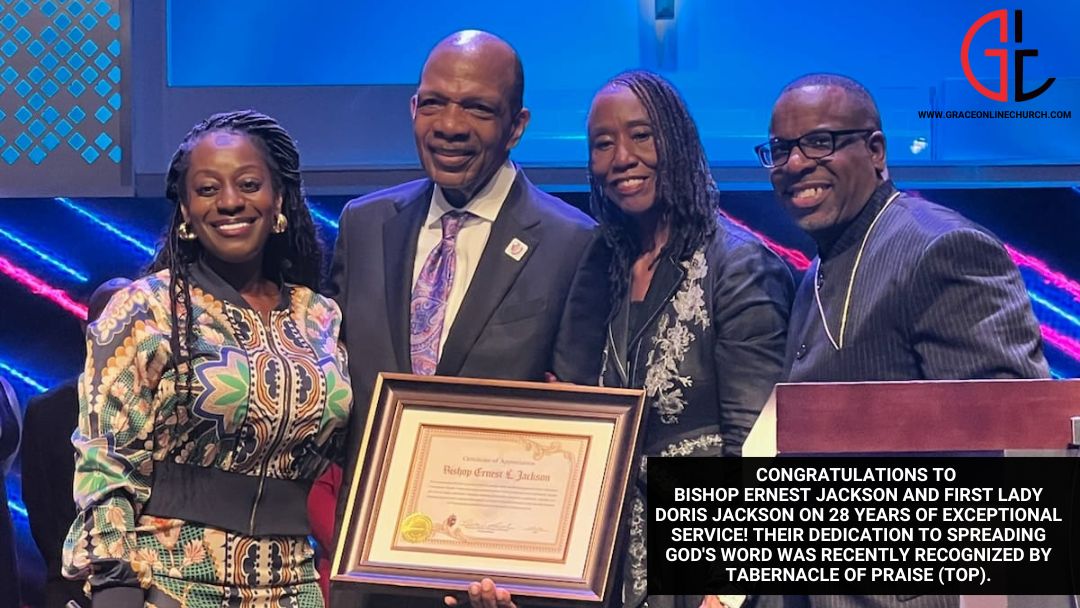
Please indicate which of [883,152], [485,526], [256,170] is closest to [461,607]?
[485,526]

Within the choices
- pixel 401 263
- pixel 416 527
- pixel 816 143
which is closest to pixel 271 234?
pixel 401 263

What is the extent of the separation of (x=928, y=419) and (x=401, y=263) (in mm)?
1585

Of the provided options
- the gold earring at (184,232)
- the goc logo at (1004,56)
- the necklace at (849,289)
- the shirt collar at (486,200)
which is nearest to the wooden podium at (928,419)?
the necklace at (849,289)

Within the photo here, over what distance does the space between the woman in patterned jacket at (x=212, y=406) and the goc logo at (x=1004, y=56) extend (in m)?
2.00

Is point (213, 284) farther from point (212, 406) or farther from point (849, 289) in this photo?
point (849, 289)

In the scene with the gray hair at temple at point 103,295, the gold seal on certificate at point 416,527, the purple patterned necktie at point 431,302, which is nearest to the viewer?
the gold seal on certificate at point 416,527

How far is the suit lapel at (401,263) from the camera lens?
125 inches

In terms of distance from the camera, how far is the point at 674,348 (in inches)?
119

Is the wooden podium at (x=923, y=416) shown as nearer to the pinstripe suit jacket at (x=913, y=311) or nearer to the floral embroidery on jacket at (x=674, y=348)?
the pinstripe suit jacket at (x=913, y=311)

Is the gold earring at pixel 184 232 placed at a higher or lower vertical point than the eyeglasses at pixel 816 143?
lower

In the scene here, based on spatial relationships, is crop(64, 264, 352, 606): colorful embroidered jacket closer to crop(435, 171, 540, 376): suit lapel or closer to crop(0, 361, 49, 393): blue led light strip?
crop(435, 171, 540, 376): suit lapel

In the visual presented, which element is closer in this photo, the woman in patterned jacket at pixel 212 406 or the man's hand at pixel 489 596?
the woman in patterned jacket at pixel 212 406

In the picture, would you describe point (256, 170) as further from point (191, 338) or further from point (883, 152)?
point (883, 152)

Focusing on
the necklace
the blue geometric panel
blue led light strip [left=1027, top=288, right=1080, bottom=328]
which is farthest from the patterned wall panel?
blue led light strip [left=1027, top=288, right=1080, bottom=328]
